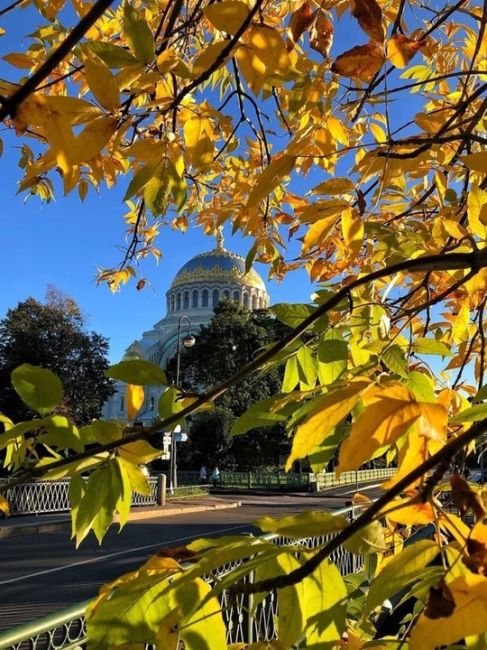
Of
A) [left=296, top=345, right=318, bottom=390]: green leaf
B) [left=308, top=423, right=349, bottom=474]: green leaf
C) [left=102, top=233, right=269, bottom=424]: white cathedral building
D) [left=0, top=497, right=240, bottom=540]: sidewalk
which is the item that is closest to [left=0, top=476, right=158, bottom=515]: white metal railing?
[left=0, top=497, right=240, bottom=540]: sidewalk

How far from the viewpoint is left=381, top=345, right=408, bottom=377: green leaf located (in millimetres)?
916

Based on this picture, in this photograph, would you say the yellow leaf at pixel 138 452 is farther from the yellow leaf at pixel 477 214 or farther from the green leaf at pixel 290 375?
the yellow leaf at pixel 477 214

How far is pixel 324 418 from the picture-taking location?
0.44 meters

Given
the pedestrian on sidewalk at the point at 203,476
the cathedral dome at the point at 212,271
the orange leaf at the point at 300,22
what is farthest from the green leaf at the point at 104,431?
the cathedral dome at the point at 212,271

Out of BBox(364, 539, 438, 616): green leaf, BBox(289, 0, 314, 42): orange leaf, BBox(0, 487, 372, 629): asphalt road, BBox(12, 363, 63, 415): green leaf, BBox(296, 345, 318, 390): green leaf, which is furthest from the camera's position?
BBox(0, 487, 372, 629): asphalt road

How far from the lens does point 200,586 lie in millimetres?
518

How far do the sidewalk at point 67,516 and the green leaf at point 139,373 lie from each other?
395 inches

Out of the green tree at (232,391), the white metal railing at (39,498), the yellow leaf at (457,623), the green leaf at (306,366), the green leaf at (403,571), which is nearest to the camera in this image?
the yellow leaf at (457,623)

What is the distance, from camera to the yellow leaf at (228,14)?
594 mm

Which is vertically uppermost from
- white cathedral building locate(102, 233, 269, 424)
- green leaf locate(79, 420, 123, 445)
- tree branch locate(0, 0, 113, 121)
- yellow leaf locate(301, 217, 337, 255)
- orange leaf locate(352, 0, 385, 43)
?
white cathedral building locate(102, 233, 269, 424)

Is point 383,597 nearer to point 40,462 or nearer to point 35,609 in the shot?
point 40,462

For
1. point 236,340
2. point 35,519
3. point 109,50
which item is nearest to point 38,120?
point 109,50

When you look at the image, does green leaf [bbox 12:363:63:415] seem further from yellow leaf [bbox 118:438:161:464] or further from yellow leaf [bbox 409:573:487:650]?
yellow leaf [bbox 409:573:487:650]

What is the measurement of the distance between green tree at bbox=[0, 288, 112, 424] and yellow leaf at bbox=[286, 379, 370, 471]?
65.2 feet
